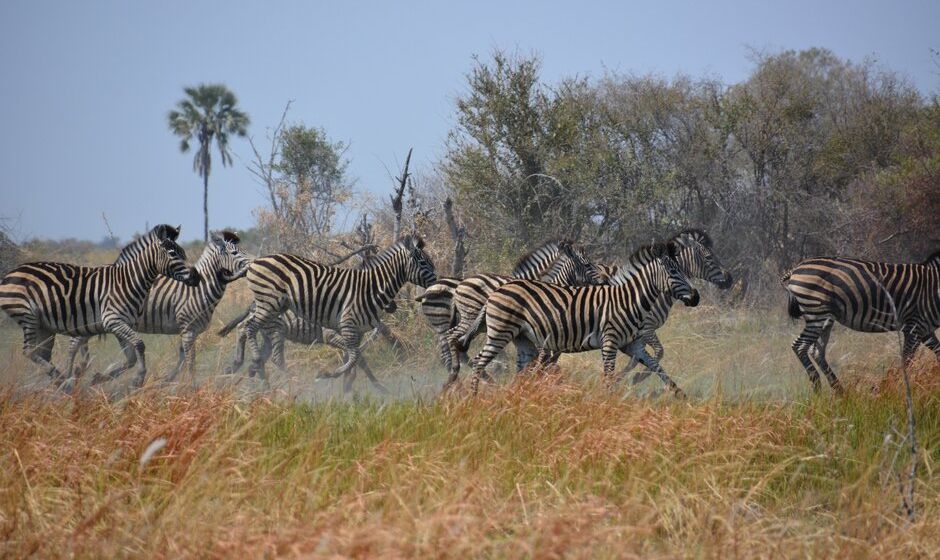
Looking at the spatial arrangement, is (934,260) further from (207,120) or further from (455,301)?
(207,120)

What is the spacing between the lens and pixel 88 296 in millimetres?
11266

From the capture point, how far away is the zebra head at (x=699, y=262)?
11.5 meters

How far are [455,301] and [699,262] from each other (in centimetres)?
286

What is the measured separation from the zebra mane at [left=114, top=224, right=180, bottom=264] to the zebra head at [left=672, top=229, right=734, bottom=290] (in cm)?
581

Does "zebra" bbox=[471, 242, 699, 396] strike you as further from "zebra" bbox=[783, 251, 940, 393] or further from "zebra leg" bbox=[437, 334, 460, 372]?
"zebra" bbox=[783, 251, 940, 393]

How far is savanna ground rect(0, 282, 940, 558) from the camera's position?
16.2 ft

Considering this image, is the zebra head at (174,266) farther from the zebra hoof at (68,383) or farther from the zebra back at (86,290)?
the zebra hoof at (68,383)

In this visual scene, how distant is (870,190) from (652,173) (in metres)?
4.73

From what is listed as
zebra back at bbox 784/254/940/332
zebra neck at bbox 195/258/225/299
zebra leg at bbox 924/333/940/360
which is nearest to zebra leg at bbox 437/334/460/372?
zebra neck at bbox 195/258/225/299

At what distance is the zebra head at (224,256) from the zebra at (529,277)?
310cm

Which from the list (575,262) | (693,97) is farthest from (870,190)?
(575,262)

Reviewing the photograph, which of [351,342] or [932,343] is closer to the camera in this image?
[932,343]

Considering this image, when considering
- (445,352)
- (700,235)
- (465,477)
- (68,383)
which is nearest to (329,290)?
(445,352)

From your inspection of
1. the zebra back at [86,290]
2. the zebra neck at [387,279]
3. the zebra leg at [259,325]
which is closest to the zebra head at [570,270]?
the zebra neck at [387,279]
